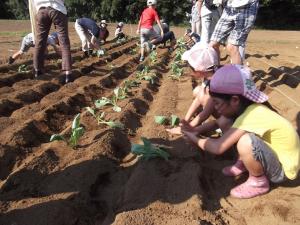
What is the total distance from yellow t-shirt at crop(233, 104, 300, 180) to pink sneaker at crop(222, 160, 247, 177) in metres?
0.39

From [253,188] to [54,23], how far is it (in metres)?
5.07

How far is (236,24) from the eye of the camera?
562cm

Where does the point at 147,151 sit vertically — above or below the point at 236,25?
below

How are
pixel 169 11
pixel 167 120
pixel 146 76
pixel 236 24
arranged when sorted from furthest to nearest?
pixel 169 11 < pixel 146 76 < pixel 236 24 < pixel 167 120

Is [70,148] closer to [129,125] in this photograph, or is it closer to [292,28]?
[129,125]

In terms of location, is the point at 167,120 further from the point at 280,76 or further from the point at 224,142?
the point at 280,76

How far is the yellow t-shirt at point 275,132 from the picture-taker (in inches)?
118

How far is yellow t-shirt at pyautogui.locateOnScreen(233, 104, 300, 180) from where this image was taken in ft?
9.84

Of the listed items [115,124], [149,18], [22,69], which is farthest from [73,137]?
[149,18]

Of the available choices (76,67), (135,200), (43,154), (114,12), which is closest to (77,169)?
(43,154)

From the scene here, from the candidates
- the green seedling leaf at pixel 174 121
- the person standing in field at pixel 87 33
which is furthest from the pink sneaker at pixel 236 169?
the person standing in field at pixel 87 33

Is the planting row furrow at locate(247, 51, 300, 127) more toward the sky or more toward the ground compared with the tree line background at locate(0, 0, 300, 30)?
more toward the sky

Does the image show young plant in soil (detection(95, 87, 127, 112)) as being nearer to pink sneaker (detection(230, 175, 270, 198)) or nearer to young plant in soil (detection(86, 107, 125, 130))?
young plant in soil (detection(86, 107, 125, 130))

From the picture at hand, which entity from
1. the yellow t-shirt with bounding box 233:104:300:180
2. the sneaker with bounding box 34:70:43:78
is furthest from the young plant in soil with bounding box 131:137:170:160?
the sneaker with bounding box 34:70:43:78
